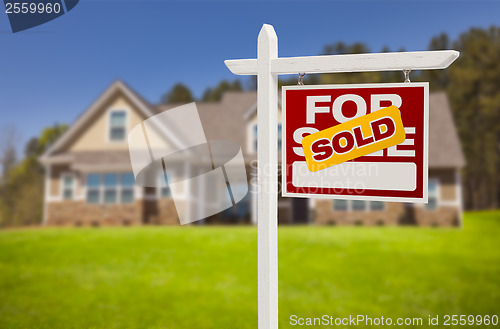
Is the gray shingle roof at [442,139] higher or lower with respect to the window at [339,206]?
higher

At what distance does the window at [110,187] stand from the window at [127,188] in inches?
11.8

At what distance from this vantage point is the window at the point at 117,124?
1998cm

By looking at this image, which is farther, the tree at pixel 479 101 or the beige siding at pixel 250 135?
the tree at pixel 479 101

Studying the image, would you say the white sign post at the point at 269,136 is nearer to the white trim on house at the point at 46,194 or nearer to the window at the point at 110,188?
the window at the point at 110,188

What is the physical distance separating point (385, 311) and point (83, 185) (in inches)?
566

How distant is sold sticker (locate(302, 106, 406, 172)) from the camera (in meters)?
3.99

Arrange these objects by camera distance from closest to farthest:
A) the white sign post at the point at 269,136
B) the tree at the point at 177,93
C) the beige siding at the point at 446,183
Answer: the white sign post at the point at 269,136 → the beige siding at the point at 446,183 → the tree at the point at 177,93

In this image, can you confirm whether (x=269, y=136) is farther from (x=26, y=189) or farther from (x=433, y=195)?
(x=26, y=189)

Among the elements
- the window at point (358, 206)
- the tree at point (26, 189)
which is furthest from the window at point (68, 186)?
the window at point (358, 206)

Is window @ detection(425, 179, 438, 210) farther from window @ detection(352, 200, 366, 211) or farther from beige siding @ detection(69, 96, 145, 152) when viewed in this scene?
beige siding @ detection(69, 96, 145, 152)

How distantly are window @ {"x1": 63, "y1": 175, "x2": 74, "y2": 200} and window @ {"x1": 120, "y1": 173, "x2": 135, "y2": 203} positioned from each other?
2.66 metres

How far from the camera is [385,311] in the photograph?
28.4 ft

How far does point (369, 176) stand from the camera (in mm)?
4031

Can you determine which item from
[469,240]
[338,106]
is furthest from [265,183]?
[469,240]
